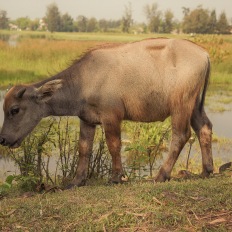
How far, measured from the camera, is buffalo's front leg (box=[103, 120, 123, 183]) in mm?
4434

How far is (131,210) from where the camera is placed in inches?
130

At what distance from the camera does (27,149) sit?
5090 mm

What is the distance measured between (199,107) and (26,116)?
64.0 inches

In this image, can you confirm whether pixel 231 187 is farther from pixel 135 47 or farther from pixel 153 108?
pixel 135 47

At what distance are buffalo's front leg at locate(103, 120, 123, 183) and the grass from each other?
71 cm

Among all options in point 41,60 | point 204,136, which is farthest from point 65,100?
point 41,60

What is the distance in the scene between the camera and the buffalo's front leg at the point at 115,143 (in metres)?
4.43

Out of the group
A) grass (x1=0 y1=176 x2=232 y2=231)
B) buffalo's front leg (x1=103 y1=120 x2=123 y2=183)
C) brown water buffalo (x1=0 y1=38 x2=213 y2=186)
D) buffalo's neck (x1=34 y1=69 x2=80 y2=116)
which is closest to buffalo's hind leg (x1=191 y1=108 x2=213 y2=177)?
brown water buffalo (x1=0 y1=38 x2=213 y2=186)

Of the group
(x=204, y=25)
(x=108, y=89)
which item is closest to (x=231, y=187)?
(x=108, y=89)

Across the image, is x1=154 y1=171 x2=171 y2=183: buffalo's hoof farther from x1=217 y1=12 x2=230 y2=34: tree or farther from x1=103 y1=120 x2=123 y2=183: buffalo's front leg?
x1=217 y1=12 x2=230 y2=34: tree

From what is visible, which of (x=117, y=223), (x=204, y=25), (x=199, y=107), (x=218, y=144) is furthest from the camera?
(x=204, y=25)

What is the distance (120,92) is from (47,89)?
64cm

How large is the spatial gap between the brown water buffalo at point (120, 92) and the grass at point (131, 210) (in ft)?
2.55

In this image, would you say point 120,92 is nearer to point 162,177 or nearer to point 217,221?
point 162,177
